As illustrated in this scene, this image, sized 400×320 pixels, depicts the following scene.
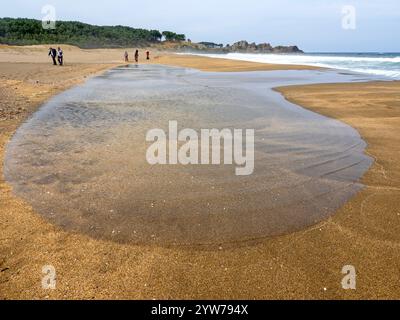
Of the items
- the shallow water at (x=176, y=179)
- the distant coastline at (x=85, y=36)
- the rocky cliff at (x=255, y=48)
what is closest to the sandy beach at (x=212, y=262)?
the shallow water at (x=176, y=179)

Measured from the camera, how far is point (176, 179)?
596 cm

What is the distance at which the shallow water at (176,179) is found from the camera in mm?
4500

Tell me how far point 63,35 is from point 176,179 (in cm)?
9115

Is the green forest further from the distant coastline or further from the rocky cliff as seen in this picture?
the rocky cliff

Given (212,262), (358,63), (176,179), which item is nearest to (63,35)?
(358,63)

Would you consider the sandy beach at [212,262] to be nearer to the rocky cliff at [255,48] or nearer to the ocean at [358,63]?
the ocean at [358,63]

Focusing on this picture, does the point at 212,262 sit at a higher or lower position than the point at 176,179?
lower

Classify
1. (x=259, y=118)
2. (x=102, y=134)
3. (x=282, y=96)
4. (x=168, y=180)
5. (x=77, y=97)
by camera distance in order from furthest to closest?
1. (x=282, y=96)
2. (x=77, y=97)
3. (x=259, y=118)
4. (x=102, y=134)
5. (x=168, y=180)

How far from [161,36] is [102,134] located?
143 meters

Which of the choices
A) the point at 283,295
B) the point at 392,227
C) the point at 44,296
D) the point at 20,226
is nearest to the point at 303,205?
the point at 392,227

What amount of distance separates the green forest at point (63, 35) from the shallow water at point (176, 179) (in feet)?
216

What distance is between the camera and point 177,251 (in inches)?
155

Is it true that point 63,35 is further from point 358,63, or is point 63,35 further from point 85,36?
point 358,63
